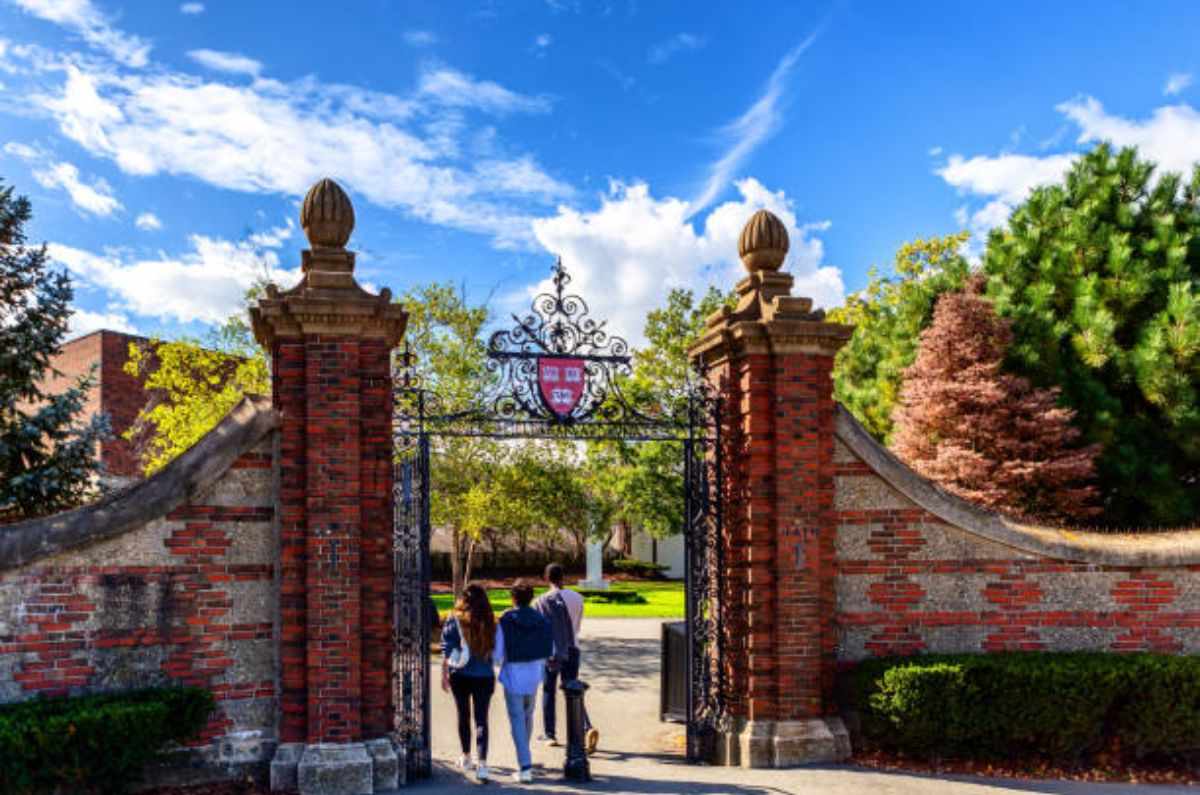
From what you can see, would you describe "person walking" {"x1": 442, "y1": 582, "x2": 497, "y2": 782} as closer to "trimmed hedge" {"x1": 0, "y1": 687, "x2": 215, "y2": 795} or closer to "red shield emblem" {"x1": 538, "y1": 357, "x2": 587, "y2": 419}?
"red shield emblem" {"x1": 538, "y1": 357, "x2": 587, "y2": 419}

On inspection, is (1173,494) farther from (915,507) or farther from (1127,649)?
(915,507)

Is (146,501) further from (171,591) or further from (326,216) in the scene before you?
(326,216)

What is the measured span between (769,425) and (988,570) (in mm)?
2408

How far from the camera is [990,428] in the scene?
13016 mm

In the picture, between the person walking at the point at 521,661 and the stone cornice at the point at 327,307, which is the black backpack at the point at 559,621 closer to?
the person walking at the point at 521,661

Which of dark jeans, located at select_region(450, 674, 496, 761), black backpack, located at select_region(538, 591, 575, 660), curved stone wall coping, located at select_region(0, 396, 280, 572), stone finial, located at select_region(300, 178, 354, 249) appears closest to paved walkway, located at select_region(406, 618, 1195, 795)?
dark jeans, located at select_region(450, 674, 496, 761)

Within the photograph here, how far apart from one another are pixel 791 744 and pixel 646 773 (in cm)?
128

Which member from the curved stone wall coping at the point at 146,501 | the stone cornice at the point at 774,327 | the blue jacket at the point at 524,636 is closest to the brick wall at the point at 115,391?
the curved stone wall coping at the point at 146,501

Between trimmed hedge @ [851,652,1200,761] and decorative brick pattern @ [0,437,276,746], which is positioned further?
trimmed hedge @ [851,652,1200,761]

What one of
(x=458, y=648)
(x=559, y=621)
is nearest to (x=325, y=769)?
(x=458, y=648)

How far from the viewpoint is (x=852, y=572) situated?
8.30 metres

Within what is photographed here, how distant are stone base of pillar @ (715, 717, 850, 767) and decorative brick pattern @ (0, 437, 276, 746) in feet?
13.0

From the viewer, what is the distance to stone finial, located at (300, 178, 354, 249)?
7.57 m

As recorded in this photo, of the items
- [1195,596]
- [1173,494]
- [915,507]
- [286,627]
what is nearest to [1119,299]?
[1173,494]
